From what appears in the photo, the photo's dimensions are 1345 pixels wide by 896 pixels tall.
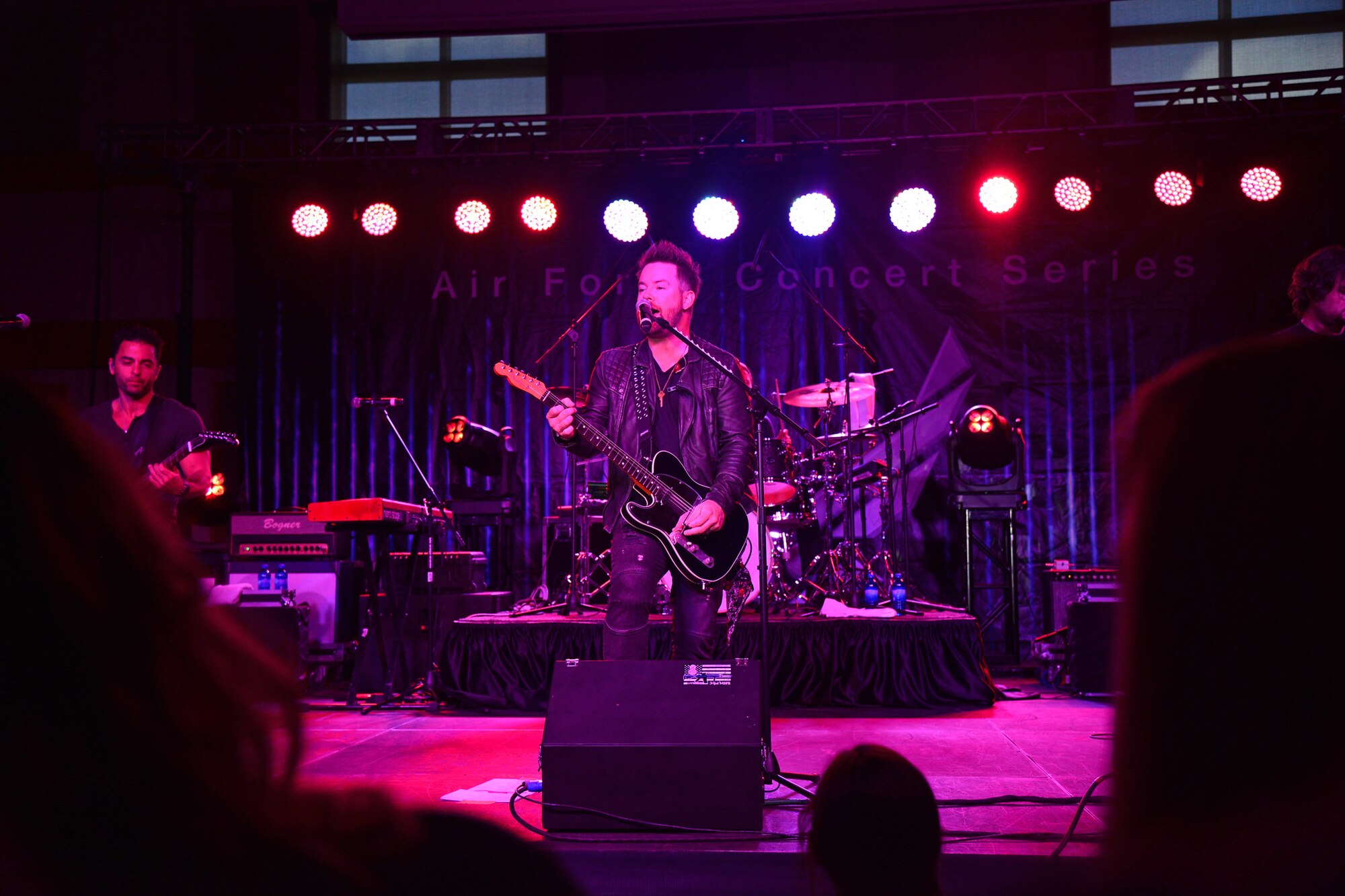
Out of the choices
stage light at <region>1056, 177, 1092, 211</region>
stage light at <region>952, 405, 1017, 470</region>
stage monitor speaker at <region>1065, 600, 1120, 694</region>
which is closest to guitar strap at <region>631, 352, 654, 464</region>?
stage monitor speaker at <region>1065, 600, 1120, 694</region>

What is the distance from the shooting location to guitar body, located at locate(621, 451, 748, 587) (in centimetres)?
416

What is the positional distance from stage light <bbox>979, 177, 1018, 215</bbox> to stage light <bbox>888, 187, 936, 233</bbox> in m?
0.45

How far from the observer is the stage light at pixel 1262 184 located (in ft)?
30.2

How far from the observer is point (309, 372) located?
10.0 meters

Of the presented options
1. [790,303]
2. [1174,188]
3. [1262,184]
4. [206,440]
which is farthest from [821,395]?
[1262,184]

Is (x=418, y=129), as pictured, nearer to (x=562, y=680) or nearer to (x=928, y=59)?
(x=928, y=59)

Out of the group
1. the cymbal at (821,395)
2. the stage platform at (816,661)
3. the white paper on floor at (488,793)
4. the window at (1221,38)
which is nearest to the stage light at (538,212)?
the cymbal at (821,395)

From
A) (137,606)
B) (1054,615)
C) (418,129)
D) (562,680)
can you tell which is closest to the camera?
(137,606)

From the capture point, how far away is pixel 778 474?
793 cm

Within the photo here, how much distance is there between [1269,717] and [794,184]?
9.41 meters

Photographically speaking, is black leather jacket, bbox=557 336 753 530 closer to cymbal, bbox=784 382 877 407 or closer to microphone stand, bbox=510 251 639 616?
microphone stand, bbox=510 251 639 616

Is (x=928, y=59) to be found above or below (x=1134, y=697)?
above

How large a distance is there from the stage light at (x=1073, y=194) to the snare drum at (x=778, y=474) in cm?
348

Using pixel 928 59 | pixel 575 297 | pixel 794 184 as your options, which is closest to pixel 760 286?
pixel 794 184
